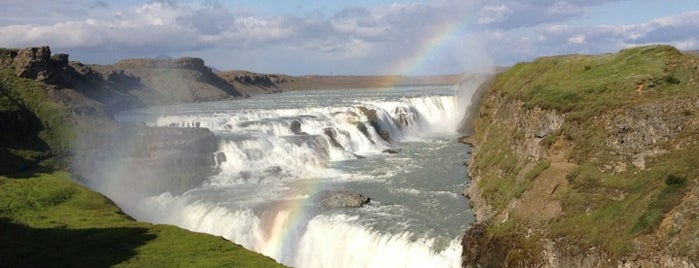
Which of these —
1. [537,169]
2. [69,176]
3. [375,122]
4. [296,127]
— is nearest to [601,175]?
[537,169]

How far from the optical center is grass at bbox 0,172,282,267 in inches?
851

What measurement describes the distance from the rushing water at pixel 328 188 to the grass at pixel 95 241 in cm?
892

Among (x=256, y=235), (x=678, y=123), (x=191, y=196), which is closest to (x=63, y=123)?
(x=191, y=196)

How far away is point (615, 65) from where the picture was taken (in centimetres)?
3641

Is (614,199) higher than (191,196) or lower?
higher

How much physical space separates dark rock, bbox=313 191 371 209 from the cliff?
308 inches

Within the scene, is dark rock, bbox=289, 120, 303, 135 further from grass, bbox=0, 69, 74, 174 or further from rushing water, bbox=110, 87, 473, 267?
grass, bbox=0, 69, 74, 174

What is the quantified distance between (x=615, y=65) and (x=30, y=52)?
282 feet

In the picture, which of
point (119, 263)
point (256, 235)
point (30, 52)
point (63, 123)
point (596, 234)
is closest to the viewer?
point (119, 263)

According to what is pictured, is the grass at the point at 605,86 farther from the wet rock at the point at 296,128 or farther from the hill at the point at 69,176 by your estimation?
the wet rock at the point at 296,128

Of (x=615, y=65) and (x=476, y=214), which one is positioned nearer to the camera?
(x=476, y=214)

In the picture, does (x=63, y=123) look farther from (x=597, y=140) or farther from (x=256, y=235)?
(x=597, y=140)

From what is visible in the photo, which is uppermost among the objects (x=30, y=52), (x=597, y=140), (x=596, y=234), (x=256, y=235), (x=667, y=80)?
(x=30, y=52)

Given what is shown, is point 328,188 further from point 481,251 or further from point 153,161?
point 153,161
